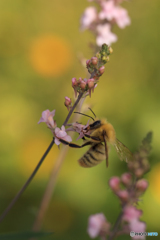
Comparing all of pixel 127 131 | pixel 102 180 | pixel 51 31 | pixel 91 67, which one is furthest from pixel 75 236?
pixel 51 31

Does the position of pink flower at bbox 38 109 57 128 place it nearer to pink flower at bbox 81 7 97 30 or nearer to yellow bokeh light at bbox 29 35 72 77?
pink flower at bbox 81 7 97 30

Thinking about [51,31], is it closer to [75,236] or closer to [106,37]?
[106,37]

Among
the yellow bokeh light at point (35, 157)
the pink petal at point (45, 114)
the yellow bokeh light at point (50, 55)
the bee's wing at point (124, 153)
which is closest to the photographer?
the pink petal at point (45, 114)

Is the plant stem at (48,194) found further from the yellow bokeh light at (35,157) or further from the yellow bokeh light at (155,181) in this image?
the yellow bokeh light at (155,181)

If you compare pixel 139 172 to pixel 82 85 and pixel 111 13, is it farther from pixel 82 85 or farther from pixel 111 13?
pixel 111 13

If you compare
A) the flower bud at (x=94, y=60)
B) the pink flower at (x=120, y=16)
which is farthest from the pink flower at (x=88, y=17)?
the flower bud at (x=94, y=60)

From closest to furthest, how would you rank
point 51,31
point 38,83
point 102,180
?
1. point 102,180
2. point 38,83
3. point 51,31

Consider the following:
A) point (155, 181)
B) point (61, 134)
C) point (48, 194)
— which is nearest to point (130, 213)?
point (61, 134)
